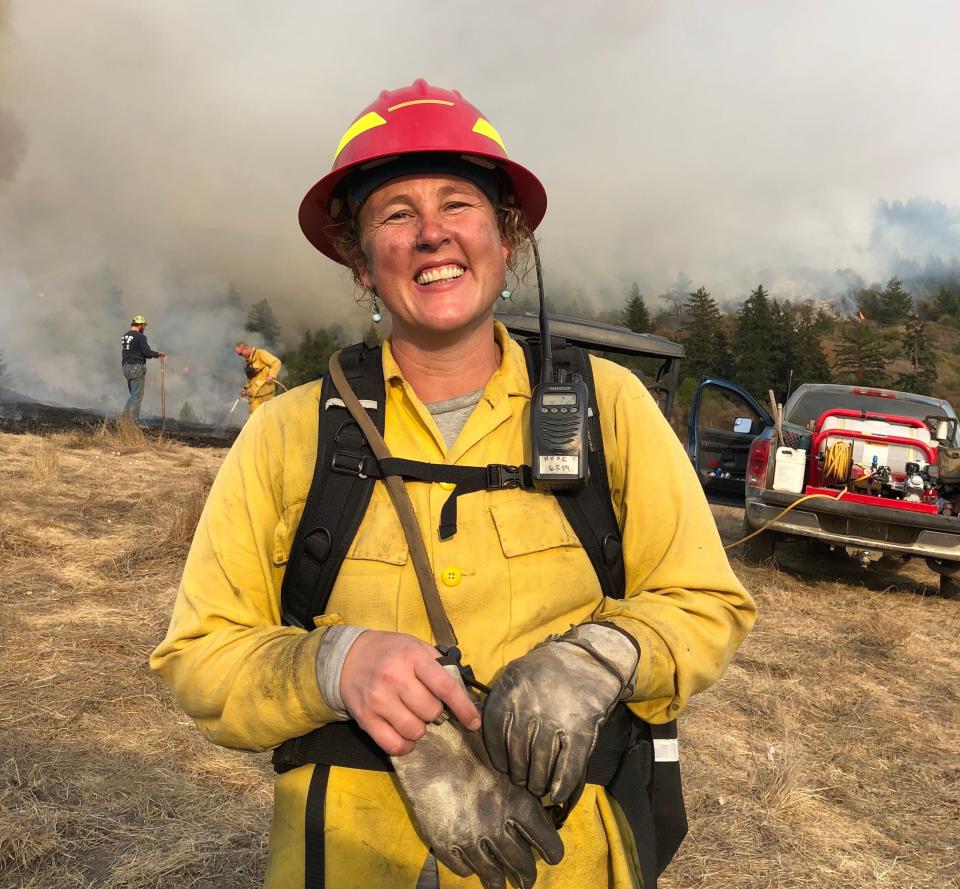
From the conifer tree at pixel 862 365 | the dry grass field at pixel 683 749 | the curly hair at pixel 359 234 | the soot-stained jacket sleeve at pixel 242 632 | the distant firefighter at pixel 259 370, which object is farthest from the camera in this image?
the conifer tree at pixel 862 365

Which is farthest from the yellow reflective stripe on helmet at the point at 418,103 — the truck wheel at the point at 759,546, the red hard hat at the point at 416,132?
the truck wheel at the point at 759,546

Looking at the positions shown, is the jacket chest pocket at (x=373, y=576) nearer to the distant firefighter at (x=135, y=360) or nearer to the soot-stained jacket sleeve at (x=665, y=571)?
the soot-stained jacket sleeve at (x=665, y=571)

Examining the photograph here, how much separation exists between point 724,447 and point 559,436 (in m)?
7.09

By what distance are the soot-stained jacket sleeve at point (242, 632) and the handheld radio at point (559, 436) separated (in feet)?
1.37

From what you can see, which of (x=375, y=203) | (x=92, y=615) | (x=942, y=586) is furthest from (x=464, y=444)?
(x=942, y=586)

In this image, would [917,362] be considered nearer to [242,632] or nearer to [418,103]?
[418,103]

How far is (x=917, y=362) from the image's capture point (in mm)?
44812

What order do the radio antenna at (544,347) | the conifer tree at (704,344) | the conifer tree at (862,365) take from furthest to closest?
the conifer tree at (704,344)
the conifer tree at (862,365)
the radio antenna at (544,347)

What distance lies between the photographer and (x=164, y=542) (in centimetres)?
568

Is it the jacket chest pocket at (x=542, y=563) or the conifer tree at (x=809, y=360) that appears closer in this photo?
the jacket chest pocket at (x=542, y=563)

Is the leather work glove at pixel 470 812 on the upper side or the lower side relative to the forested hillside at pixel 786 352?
lower

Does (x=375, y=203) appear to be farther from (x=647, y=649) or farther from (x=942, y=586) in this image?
(x=942, y=586)

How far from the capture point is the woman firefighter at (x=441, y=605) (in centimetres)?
106

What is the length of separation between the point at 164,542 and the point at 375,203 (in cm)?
489
